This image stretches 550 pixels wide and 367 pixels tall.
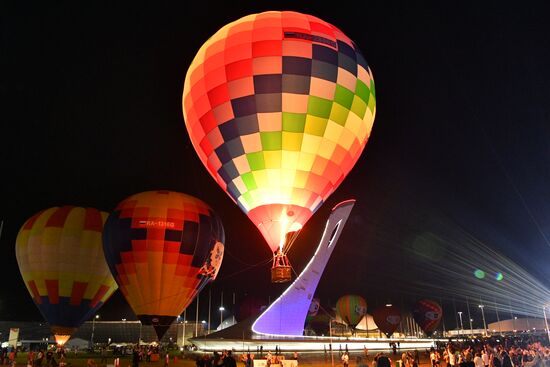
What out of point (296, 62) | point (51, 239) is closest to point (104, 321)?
point (51, 239)

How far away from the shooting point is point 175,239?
20.1 m

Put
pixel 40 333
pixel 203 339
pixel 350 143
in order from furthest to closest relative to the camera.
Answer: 1. pixel 40 333
2. pixel 203 339
3. pixel 350 143

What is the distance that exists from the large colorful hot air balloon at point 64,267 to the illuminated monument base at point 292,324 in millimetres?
11513

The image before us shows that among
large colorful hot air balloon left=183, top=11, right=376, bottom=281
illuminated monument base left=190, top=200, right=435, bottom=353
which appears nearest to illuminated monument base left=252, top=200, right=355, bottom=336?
illuminated monument base left=190, top=200, right=435, bottom=353

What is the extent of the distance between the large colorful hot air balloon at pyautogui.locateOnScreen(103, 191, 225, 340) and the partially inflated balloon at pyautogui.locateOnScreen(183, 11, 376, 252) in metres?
5.88

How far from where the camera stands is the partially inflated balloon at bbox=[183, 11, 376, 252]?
1450cm

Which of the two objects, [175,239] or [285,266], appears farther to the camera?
[175,239]

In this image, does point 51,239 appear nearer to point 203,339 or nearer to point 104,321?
point 203,339

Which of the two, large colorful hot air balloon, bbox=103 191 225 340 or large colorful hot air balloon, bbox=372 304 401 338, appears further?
large colorful hot air balloon, bbox=372 304 401 338

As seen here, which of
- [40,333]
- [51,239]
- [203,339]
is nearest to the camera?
[51,239]

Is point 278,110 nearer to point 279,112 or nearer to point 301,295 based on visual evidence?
point 279,112

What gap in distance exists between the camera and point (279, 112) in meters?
14.4

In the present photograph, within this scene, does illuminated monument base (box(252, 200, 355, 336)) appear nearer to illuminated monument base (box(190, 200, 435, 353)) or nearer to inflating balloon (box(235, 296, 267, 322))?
illuminated monument base (box(190, 200, 435, 353))

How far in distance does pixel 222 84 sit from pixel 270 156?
3075mm
